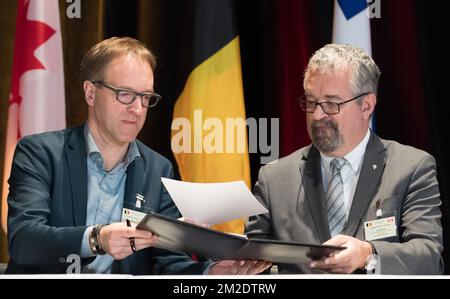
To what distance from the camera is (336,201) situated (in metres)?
3.39

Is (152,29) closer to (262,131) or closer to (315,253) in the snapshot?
(262,131)

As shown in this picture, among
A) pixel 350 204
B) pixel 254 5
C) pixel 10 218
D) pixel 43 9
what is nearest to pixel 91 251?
pixel 10 218

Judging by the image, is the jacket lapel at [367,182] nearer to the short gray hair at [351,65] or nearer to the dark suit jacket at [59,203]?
the short gray hair at [351,65]

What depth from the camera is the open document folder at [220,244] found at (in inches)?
103

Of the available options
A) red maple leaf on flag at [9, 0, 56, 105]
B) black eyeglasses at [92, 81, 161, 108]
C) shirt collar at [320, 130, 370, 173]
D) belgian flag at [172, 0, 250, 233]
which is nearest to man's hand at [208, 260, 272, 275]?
shirt collar at [320, 130, 370, 173]

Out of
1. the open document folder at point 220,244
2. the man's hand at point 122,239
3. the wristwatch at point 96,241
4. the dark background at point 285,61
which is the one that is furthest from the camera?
the dark background at point 285,61

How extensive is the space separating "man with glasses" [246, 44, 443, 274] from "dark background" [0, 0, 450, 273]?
1.48 ft

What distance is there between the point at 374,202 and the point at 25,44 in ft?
6.57

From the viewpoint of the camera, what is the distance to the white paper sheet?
2949 mm

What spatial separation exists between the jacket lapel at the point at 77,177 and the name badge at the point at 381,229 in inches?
50.5

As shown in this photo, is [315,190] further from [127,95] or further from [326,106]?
[127,95]

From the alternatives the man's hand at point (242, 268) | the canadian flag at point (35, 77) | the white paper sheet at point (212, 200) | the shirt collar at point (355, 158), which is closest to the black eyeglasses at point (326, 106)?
the shirt collar at point (355, 158)

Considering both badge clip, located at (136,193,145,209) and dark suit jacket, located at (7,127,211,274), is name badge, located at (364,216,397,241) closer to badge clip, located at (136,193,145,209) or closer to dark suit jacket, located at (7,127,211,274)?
dark suit jacket, located at (7,127,211,274)

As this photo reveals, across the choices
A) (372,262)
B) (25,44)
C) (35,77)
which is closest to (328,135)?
(372,262)
